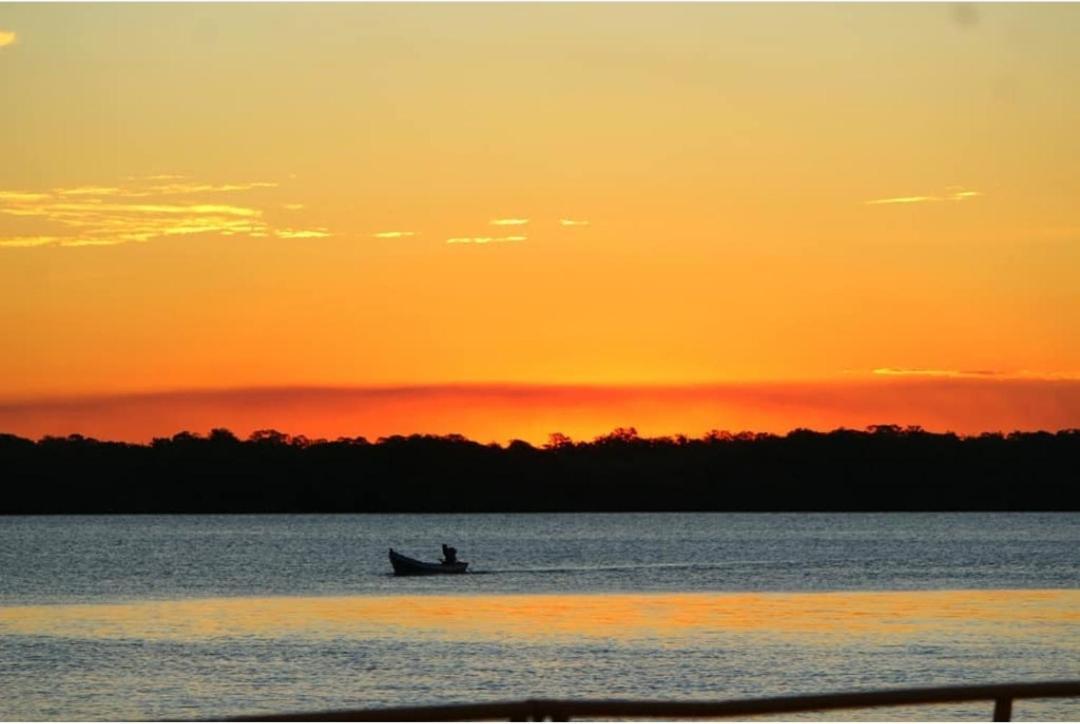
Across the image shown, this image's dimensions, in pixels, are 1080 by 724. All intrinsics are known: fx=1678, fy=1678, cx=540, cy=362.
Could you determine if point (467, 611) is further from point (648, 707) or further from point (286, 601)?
point (648, 707)

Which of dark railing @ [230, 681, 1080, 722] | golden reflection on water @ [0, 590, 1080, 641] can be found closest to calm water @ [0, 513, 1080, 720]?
golden reflection on water @ [0, 590, 1080, 641]

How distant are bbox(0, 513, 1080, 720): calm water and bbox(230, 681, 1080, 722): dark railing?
26517 millimetres

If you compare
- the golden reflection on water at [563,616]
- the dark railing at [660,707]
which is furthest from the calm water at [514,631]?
the dark railing at [660,707]

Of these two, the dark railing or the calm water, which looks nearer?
the dark railing

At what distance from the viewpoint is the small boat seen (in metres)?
109

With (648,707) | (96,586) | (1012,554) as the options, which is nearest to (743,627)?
(96,586)

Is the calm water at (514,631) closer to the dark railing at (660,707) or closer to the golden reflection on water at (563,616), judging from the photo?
the golden reflection on water at (563,616)

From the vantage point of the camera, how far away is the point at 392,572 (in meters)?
121

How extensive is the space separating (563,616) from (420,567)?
36.8 metres

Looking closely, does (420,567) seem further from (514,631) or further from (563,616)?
(514,631)

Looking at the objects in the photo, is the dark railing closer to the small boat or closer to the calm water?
the calm water

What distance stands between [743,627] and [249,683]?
1017 inches

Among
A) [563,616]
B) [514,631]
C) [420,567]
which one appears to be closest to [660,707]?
[514,631]

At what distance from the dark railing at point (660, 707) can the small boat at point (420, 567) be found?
103613 mm
